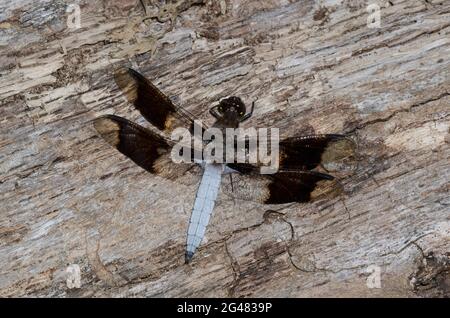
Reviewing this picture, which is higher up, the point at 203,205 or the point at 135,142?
the point at 135,142

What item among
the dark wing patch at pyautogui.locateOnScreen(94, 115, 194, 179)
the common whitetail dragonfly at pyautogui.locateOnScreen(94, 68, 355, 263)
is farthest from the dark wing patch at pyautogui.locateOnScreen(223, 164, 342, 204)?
the dark wing patch at pyautogui.locateOnScreen(94, 115, 194, 179)

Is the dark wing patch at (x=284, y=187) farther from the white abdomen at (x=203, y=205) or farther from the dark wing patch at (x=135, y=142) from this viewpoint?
the dark wing patch at (x=135, y=142)

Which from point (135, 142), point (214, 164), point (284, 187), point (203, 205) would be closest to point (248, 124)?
point (214, 164)

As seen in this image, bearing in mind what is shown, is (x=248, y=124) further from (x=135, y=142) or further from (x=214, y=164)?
(x=135, y=142)

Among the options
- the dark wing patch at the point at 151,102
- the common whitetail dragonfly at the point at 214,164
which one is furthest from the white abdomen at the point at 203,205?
the dark wing patch at the point at 151,102

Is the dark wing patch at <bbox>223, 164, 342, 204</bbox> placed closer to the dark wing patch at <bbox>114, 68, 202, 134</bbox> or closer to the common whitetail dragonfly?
the common whitetail dragonfly
